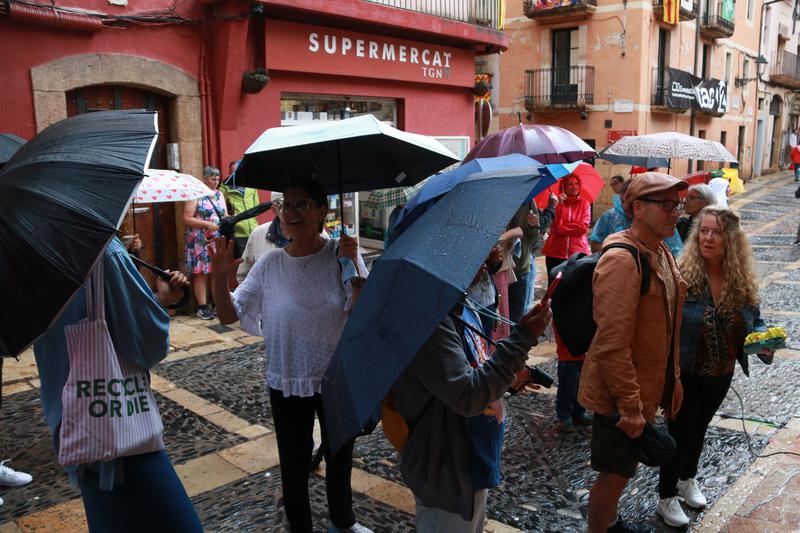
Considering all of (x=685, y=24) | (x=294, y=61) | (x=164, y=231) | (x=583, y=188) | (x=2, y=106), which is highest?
(x=685, y=24)

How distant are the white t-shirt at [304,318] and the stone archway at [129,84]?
5463mm

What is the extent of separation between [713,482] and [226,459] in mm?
3161

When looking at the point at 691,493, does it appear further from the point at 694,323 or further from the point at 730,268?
the point at 730,268

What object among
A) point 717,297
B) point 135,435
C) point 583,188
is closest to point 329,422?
point 135,435

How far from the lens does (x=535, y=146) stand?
18.0ft

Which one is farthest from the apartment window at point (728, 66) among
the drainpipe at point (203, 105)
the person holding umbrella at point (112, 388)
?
the person holding umbrella at point (112, 388)

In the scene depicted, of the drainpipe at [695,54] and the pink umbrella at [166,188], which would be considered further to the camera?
the drainpipe at [695,54]

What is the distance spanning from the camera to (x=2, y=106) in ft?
23.5

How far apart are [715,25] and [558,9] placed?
687 cm

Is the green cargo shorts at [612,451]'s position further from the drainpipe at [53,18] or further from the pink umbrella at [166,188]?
the drainpipe at [53,18]

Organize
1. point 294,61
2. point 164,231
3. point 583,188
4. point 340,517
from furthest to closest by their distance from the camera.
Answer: point 294,61
point 164,231
point 583,188
point 340,517

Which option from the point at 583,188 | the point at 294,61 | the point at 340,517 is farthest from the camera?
the point at 294,61

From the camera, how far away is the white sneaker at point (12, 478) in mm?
4234

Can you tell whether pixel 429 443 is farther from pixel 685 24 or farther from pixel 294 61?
pixel 685 24
